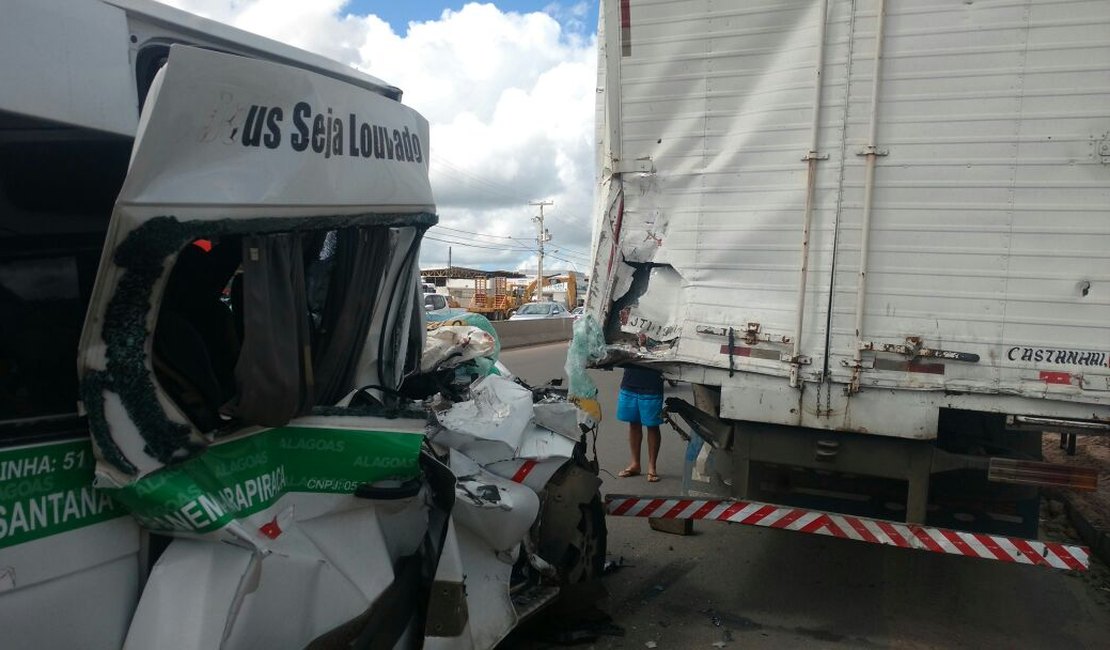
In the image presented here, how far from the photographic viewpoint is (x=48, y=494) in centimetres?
207

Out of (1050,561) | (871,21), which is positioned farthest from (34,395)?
(1050,561)

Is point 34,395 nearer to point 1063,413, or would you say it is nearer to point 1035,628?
point 1063,413

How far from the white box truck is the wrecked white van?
1.82 m

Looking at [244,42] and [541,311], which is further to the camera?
[541,311]

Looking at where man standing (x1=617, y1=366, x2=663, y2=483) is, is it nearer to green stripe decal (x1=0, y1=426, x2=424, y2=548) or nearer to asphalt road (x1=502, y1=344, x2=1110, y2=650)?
asphalt road (x1=502, y1=344, x2=1110, y2=650)

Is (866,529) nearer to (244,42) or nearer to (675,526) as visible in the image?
(675,526)

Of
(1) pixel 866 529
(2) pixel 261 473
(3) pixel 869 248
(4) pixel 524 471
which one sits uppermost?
(3) pixel 869 248

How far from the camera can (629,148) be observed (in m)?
4.78

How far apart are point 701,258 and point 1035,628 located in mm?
2734

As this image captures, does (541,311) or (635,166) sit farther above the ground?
(635,166)

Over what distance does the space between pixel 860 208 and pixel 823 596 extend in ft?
7.62

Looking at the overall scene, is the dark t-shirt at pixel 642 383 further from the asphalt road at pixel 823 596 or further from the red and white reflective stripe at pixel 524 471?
the red and white reflective stripe at pixel 524 471

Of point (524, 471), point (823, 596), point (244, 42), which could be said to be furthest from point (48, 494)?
→ point (823, 596)

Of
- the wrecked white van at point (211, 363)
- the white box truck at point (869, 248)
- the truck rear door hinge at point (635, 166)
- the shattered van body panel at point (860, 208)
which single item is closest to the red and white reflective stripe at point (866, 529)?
the white box truck at point (869, 248)
